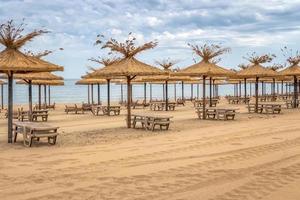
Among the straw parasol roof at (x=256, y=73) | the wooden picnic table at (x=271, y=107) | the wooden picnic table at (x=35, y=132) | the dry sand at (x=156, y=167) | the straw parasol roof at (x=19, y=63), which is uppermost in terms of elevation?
the straw parasol roof at (x=256, y=73)

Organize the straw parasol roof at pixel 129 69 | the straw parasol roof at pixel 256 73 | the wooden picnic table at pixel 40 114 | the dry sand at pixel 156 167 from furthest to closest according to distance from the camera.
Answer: the straw parasol roof at pixel 256 73 < the wooden picnic table at pixel 40 114 < the straw parasol roof at pixel 129 69 < the dry sand at pixel 156 167

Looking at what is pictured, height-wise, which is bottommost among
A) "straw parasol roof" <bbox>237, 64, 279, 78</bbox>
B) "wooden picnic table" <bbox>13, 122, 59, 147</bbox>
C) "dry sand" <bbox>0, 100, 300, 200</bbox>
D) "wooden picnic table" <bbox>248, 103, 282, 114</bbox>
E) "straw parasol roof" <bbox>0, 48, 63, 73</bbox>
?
"dry sand" <bbox>0, 100, 300, 200</bbox>

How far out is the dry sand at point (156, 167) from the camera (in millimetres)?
5590

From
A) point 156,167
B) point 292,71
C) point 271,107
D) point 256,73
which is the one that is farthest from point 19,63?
point 292,71

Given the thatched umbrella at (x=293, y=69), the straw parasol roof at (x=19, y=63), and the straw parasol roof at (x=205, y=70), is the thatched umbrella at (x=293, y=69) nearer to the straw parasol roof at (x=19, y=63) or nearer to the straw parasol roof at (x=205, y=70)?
the straw parasol roof at (x=205, y=70)

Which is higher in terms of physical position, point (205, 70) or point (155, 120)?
point (205, 70)

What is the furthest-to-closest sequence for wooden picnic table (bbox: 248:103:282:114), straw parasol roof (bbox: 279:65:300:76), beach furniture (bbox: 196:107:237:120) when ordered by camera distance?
straw parasol roof (bbox: 279:65:300:76), wooden picnic table (bbox: 248:103:282:114), beach furniture (bbox: 196:107:237:120)

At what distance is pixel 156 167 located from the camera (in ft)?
23.7

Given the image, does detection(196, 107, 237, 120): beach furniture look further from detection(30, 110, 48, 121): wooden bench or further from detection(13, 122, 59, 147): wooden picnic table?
detection(13, 122, 59, 147): wooden picnic table

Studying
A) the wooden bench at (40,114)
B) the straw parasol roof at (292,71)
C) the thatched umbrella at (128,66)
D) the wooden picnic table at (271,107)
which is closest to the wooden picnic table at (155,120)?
the thatched umbrella at (128,66)

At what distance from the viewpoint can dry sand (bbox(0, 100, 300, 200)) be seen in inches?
220

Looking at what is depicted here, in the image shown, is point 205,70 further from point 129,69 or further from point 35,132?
point 35,132

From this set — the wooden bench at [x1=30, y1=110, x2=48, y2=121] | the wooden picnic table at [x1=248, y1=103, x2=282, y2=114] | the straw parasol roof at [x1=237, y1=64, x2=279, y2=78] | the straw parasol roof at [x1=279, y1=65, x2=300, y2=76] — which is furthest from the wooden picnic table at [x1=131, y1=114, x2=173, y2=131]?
the straw parasol roof at [x1=279, y1=65, x2=300, y2=76]

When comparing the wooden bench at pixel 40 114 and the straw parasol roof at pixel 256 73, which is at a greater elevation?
the straw parasol roof at pixel 256 73
